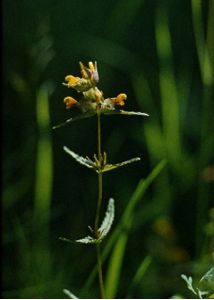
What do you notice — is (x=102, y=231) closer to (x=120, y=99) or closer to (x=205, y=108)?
(x=120, y=99)

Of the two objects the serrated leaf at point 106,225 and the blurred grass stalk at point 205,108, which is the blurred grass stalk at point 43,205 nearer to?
the blurred grass stalk at point 205,108

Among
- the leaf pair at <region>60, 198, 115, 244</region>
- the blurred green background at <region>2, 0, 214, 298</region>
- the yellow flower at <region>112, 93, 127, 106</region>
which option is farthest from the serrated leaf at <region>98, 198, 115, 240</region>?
the blurred green background at <region>2, 0, 214, 298</region>

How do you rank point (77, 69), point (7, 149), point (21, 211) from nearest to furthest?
1. point (21, 211)
2. point (7, 149)
3. point (77, 69)

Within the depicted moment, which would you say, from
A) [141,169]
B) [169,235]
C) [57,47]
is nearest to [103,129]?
[141,169]

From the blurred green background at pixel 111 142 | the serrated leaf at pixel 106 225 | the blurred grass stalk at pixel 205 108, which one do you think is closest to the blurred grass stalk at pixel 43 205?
the blurred green background at pixel 111 142

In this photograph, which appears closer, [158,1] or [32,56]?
[32,56]

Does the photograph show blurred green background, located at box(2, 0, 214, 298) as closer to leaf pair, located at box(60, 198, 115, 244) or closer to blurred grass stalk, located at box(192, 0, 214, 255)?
blurred grass stalk, located at box(192, 0, 214, 255)

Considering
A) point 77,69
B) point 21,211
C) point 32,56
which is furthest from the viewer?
point 77,69

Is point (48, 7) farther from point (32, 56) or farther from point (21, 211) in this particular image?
point (21, 211)
